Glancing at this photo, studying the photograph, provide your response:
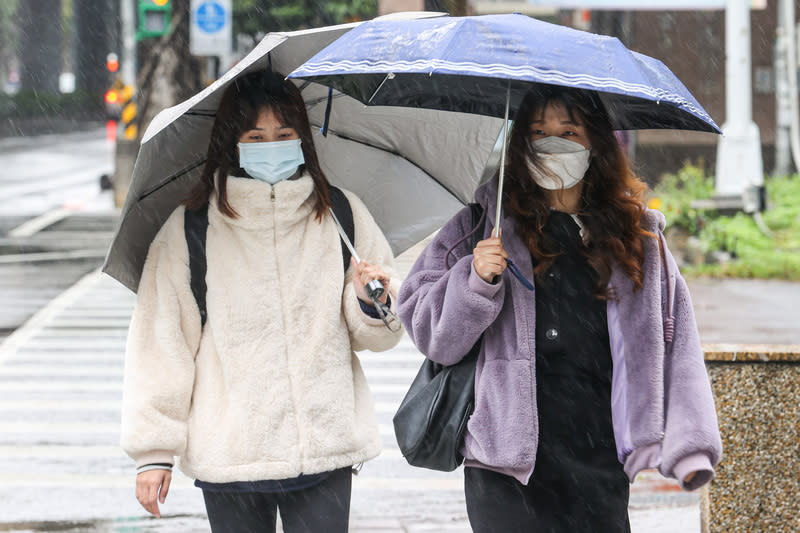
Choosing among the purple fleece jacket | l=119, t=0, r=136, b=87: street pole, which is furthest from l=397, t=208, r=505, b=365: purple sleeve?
l=119, t=0, r=136, b=87: street pole

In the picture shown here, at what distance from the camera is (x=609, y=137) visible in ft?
11.1

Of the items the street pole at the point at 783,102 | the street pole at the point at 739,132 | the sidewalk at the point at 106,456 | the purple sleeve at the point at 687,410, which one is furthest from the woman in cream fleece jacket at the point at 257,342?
the street pole at the point at 783,102

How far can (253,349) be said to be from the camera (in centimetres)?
Answer: 346

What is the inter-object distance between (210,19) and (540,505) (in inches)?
622

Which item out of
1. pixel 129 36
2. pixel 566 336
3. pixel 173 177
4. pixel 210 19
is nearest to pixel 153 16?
pixel 210 19

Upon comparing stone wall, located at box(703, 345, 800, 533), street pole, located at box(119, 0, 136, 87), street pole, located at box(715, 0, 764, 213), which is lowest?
street pole, located at box(119, 0, 136, 87)

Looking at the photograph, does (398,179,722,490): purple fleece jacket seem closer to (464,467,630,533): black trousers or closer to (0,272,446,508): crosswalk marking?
(464,467,630,533): black trousers

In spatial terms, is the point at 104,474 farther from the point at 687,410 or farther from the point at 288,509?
the point at 687,410

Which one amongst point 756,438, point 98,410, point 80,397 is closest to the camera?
point 756,438

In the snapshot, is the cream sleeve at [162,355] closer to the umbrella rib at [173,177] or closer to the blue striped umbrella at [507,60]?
the umbrella rib at [173,177]

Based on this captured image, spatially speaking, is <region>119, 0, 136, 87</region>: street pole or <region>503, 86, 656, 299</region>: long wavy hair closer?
<region>503, 86, 656, 299</region>: long wavy hair

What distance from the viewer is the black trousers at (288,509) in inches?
137

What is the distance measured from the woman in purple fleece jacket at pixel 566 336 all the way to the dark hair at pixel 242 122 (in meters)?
0.57

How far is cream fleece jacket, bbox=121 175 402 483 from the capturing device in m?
3.42
